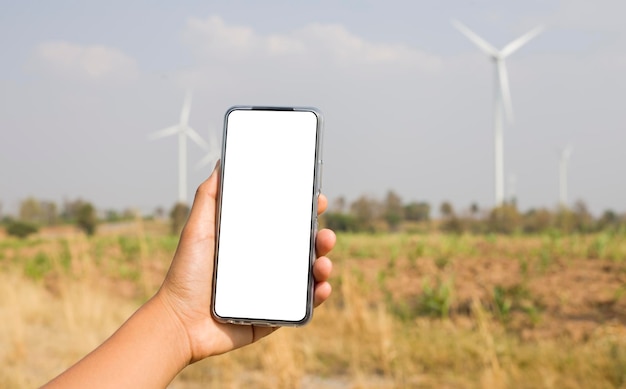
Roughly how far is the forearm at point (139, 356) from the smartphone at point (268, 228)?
0.13 meters

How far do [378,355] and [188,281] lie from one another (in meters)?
4.15

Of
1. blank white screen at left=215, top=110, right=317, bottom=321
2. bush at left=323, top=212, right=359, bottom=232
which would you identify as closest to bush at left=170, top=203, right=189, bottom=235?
bush at left=323, top=212, right=359, bottom=232

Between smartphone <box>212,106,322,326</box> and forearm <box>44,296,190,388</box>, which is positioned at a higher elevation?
smartphone <box>212,106,322,326</box>

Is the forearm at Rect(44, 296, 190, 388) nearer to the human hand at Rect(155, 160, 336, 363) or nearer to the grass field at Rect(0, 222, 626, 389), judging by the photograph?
the human hand at Rect(155, 160, 336, 363)

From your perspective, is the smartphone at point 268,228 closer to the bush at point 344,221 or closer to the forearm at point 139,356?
the forearm at point 139,356

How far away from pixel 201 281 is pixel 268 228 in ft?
0.70

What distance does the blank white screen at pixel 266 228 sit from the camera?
1816 millimetres

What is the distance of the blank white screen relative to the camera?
1816 mm

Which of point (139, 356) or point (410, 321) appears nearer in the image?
point (139, 356)

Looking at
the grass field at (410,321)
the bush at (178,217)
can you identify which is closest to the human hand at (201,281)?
the grass field at (410,321)

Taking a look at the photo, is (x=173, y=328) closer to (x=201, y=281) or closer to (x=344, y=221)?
(x=201, y=281)

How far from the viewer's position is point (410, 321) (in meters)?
7.21

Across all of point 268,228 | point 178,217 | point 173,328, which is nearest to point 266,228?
point 268,228

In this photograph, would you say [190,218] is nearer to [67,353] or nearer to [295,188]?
[295,188]
